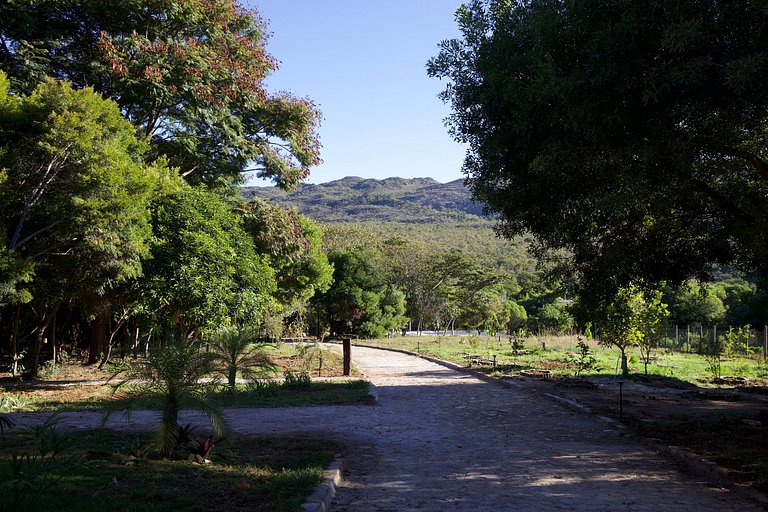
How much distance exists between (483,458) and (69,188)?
910cm

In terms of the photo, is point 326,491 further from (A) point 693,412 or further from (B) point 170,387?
(A) point 693,412

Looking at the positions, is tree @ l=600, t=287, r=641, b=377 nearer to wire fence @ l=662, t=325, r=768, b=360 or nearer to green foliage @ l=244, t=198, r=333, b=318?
wire fence @ l=662, t=325, r=768, b=360

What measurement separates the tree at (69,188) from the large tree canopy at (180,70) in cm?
314

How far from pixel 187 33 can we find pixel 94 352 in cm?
1105

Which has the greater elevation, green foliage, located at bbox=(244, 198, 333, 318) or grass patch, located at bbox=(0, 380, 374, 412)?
green foliage, located at bbox=(244, 198, 333, 318)

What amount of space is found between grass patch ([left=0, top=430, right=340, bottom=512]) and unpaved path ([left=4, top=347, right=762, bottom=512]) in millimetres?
580

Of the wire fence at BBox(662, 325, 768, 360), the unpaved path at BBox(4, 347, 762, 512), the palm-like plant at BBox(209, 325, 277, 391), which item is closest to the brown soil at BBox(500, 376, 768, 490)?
the unpaved path at BBox(4, 347, 762, 512)

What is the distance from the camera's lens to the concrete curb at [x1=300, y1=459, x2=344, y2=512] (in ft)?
16.7

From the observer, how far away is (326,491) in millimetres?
5680

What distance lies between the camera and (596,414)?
10.6 meters

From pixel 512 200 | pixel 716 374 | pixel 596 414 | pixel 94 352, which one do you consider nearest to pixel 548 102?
pixel 512 200

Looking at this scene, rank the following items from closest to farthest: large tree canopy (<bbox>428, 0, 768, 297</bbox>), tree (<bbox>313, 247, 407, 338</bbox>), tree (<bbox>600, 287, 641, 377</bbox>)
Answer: large tree canopy (<bbox>428, 0, 768, 297</bbox>)
tree (<bbox>600, 287, 641, 377</bbox>)
tree (<bbox>313, 247, 407, 338</bbox>)

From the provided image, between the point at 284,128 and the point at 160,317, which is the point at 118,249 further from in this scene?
the point at 284,128

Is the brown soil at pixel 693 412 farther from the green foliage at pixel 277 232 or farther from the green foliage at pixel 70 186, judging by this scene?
the green foliage at pixel 70 186
